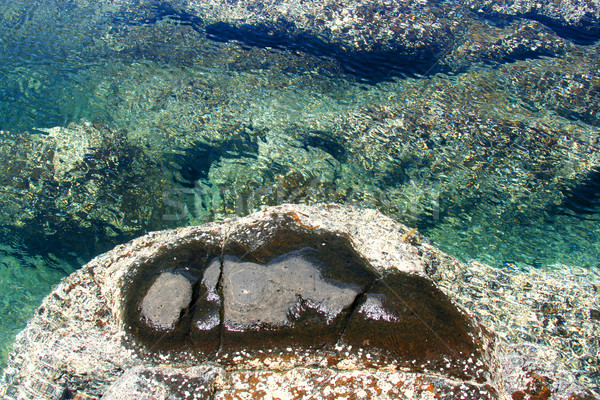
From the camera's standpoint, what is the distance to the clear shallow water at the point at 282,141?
17.8 feet

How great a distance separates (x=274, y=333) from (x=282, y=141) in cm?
411

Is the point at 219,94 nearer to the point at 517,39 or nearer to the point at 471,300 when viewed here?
the point at 471,300

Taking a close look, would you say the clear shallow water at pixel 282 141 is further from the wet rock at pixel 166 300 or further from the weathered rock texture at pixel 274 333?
the wet rock at pixel 166 300

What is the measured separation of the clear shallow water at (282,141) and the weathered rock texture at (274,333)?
1828mm

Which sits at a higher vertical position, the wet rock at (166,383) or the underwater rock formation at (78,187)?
the wet rock at (166,383)

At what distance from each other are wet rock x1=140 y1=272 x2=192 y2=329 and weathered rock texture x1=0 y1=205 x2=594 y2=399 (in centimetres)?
2

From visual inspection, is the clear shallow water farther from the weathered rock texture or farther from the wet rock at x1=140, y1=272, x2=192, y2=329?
the wet rock at x1=140, y1=272, x2=192, y2=329

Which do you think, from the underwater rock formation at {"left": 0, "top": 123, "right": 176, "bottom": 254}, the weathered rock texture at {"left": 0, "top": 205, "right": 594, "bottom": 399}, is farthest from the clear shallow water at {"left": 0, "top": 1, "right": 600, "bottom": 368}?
the weathered rock texture at {"left": 0, "top": 205, "right": 594, "bottom": 399}

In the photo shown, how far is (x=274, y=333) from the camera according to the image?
2898 mm

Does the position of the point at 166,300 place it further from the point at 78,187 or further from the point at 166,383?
the point at 78,187

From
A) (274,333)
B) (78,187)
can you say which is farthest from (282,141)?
(274,333)

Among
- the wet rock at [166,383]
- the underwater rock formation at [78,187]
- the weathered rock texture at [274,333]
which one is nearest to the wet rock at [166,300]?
the weathered rock texture at [274,333]

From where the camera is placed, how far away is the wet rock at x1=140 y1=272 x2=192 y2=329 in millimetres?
2994

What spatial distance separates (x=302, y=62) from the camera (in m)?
8.29
